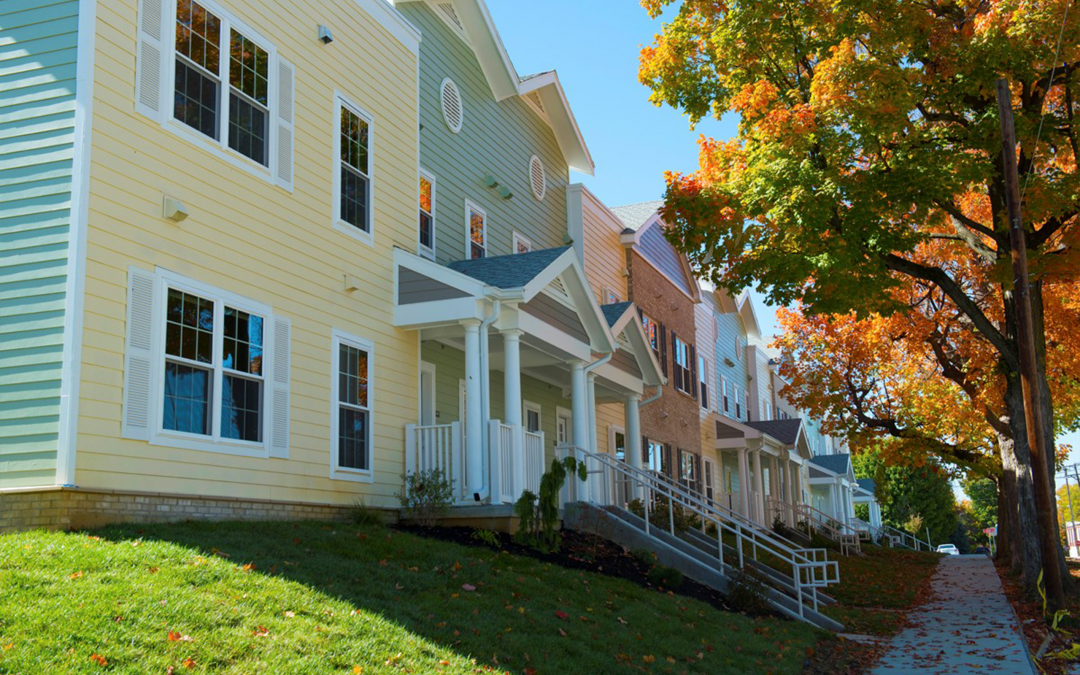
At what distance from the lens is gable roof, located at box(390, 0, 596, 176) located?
19.1 metres

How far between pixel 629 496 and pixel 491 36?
975cm

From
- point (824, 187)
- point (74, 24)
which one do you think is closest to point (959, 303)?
point (824, 187)

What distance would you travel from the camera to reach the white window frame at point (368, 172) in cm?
1453

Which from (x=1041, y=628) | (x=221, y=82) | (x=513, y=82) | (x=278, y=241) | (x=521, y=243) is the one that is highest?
(x=513, y=82)

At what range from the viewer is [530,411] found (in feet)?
68.5

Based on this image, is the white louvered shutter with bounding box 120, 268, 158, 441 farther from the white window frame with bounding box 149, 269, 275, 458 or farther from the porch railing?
the porch railing

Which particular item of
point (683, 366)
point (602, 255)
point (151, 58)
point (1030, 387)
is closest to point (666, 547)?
point (1030, 387)

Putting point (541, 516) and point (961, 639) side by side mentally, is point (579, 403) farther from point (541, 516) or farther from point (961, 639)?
point (961, 639)

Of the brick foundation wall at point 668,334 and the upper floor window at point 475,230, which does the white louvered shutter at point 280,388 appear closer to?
the upper floor window at point 475,230

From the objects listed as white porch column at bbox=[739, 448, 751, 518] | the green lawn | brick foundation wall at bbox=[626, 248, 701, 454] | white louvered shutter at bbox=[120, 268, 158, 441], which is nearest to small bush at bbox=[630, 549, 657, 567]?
the green lawn

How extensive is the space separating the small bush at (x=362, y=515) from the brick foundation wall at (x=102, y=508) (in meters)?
1.73

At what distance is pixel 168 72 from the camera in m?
11.5

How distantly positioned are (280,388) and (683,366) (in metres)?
19.1

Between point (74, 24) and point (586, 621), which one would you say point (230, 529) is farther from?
point (74, 24)
